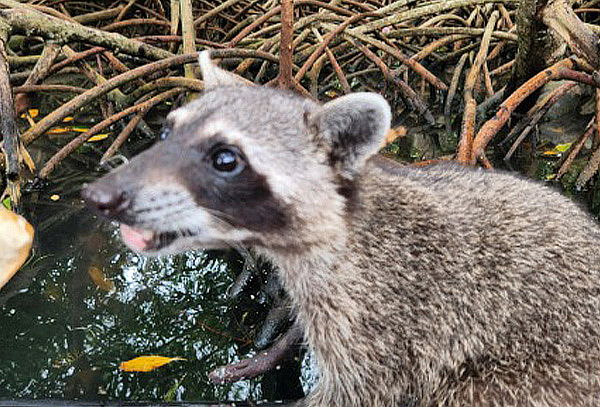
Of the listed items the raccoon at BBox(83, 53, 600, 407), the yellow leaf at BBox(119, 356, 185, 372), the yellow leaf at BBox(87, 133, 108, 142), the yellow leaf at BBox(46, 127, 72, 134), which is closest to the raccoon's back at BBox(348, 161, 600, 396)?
the raccoon at BBox(83, 53, 600, 407)

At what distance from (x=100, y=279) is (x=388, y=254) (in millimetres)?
2090

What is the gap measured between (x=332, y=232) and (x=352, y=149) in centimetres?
35

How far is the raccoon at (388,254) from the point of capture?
2.63m

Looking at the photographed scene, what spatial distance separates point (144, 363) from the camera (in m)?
3.64

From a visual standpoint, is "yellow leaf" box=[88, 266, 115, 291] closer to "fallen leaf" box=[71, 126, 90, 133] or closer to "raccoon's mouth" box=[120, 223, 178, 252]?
"raccoon's mouth" box=[120, 223, 178, 252]

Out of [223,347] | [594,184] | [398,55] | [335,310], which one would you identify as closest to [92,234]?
[223,347]

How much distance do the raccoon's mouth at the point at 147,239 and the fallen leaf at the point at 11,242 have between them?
142 cm

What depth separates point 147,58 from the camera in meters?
5.47

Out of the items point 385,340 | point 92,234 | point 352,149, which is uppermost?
point 352,149

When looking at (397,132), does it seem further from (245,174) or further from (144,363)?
(245,174)

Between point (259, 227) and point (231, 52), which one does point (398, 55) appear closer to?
point (231, 52)

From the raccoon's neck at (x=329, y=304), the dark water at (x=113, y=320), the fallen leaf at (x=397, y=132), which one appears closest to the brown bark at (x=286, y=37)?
the dark water at (x=113, y=320)

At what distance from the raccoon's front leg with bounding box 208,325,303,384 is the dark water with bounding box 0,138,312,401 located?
77mm

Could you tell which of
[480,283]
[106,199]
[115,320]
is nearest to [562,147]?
[480,283]
